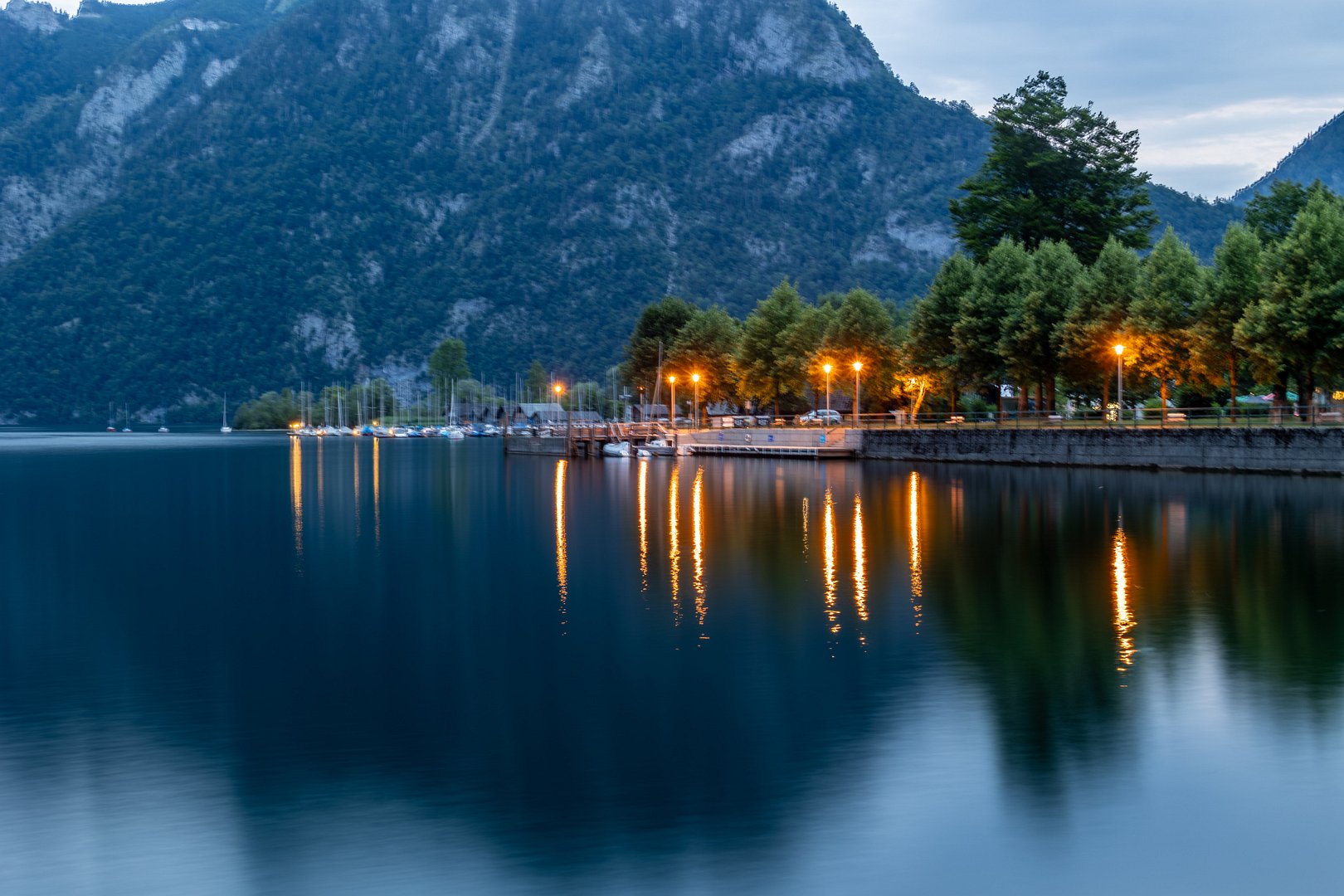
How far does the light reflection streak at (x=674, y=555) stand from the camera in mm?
28422

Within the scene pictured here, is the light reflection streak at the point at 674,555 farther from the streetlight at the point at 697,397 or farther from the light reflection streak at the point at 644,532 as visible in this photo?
the streetlight at the point at 697,397

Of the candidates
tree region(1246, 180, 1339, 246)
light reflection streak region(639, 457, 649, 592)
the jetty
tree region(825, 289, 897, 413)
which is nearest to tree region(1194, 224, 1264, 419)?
tree region(1246, 180, 1339, 246)

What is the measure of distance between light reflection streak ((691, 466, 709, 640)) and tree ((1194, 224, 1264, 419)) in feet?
96.9

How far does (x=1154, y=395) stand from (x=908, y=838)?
113 m

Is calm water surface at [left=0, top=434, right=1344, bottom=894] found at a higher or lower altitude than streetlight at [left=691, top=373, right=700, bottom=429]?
lower

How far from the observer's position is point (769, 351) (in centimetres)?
12206

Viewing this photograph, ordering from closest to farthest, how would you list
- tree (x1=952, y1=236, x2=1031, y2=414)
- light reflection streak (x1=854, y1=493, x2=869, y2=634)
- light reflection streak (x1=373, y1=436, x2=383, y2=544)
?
light reflection streak (x1=854, y1=493, x2=869, y2=634) < light reflection streak (x1=373, y1=436, x2=383, y2=544) < tree (x1=952, y1=236, x2=1031, y2=414)

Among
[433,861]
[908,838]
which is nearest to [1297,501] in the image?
[908,838]

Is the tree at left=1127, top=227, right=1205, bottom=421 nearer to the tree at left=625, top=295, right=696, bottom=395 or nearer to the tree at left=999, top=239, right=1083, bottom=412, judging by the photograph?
the tree at left=999, top=239, right=1083, bottom=412

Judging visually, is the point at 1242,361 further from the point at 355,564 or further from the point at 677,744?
the point at 677,744

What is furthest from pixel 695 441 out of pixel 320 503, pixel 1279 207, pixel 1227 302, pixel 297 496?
pixel 320 503

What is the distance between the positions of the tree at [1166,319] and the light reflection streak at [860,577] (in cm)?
3692

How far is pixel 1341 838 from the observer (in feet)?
42.1

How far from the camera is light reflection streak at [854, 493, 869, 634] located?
27.2 meters
